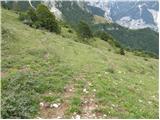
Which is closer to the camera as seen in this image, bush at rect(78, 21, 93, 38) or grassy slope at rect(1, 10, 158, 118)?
grassy slope at rect(1, 10, 158, 118)

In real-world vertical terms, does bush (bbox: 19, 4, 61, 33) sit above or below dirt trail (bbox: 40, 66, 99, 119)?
below

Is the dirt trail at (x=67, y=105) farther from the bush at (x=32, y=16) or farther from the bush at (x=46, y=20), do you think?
the bush at (x=32, y=16)

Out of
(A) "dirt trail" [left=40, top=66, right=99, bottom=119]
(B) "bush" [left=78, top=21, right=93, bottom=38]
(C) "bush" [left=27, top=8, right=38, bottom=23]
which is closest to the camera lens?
(A) "dirt trail" [left=40, top=66, right=99, bottom=119]

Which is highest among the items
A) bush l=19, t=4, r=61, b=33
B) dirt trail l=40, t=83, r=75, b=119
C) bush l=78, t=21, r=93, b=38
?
dirt trail l=40, t=83, r=75, b=119

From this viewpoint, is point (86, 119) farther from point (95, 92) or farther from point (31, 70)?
point (31, 70)

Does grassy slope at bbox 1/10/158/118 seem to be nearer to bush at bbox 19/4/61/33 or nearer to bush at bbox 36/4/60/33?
bush at bbox 19/4/61/33

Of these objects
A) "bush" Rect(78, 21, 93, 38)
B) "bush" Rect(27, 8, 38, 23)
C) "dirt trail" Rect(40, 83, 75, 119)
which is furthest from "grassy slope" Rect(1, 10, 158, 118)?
"bush" Rect(78, 21, 93, 38)

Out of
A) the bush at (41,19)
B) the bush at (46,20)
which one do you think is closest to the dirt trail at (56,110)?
the bush at (41,19)

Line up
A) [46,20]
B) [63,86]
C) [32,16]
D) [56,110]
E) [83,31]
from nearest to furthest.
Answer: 1. [56,110]
2. [63,86]
3. [46,20]
4. [32,16]
5. [83,31]

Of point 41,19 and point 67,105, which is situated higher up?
point 67,105

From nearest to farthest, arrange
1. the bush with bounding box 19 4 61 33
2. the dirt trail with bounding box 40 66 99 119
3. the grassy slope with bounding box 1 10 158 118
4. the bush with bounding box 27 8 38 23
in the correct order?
1. the dirt trail with bounding box 40 66 99 119
2. the grassy slope with bounding box 1 10 158 118
3. the bush with bounding box 19 4 61 33
4. the bush with bounding box 27 8 38 23

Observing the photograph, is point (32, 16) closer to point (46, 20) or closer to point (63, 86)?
point (46, 20)

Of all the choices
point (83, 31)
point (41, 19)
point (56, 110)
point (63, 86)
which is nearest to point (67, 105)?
point (56, 110)

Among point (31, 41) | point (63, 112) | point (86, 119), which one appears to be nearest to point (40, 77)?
point (63, 112)
